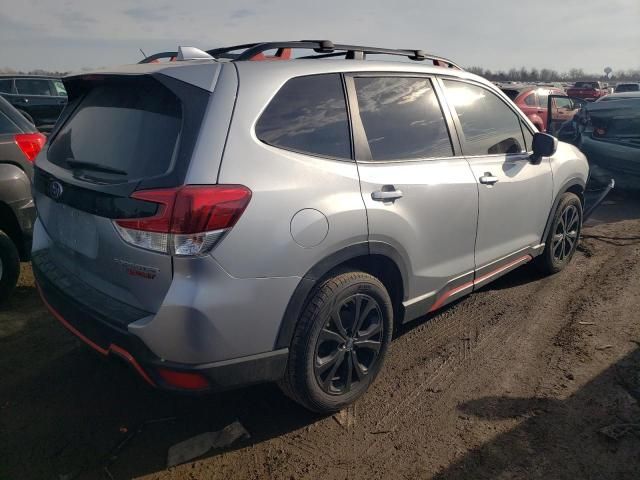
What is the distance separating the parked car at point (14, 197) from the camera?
394 centimetres

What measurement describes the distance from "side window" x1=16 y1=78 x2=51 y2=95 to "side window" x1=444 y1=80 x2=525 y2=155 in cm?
1238

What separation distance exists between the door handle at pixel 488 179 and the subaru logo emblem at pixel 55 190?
8.25ft

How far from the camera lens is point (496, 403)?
288cm

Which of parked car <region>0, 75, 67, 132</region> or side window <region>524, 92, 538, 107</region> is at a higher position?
parked car <region>0, 75, 67, 132</region>

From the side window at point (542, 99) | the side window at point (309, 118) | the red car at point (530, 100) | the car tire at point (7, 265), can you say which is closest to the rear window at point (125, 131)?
the side window at point (309, 118)

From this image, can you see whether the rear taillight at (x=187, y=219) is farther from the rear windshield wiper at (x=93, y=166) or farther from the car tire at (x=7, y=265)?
the car tire at (x=7, y=265)

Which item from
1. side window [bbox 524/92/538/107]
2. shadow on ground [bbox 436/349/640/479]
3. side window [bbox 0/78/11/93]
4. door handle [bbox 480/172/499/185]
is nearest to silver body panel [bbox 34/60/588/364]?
door handle [bbox 480/172/499/185]

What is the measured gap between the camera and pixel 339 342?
2.68 m

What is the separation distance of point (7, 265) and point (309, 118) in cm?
278

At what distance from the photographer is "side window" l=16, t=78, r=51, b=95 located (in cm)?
1258

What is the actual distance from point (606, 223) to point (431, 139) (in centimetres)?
431

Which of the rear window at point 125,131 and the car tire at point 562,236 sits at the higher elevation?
the rear window at point 125,131

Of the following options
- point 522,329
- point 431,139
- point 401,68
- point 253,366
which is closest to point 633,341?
point 522,329

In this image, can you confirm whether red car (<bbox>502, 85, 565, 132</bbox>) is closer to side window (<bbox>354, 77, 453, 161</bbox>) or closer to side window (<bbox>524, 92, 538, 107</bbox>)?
side window (<bbox>524, 92, 538, 107</bbox>)
